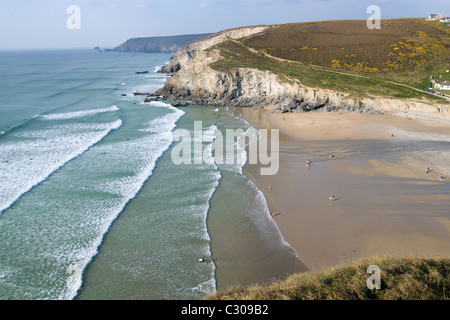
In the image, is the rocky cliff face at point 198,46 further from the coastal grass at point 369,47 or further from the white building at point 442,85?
the white building at point 442,85

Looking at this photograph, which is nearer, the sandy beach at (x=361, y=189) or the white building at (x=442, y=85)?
the sandy beach at (x=361, y=189)

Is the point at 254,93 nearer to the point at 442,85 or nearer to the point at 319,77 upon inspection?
the point at 319,77

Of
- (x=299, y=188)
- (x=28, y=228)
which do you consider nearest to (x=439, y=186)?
(x=299, y=188)

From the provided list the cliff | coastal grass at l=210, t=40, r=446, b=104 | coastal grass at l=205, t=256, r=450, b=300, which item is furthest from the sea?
coastal grass at l=210, t=40, r=446, b=104

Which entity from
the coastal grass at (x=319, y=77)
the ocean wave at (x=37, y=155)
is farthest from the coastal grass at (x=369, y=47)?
the ocean wave at (x=37, y=155)

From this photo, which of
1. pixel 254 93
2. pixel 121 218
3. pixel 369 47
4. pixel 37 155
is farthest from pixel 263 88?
pixel 121 218

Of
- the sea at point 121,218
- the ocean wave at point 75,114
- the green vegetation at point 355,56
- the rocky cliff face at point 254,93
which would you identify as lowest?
the sea at point 121,218

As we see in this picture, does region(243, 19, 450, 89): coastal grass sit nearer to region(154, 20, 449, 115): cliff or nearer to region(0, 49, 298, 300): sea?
region(154, 20, 449, 115): cliff

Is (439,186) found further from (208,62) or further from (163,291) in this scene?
(208,62)
